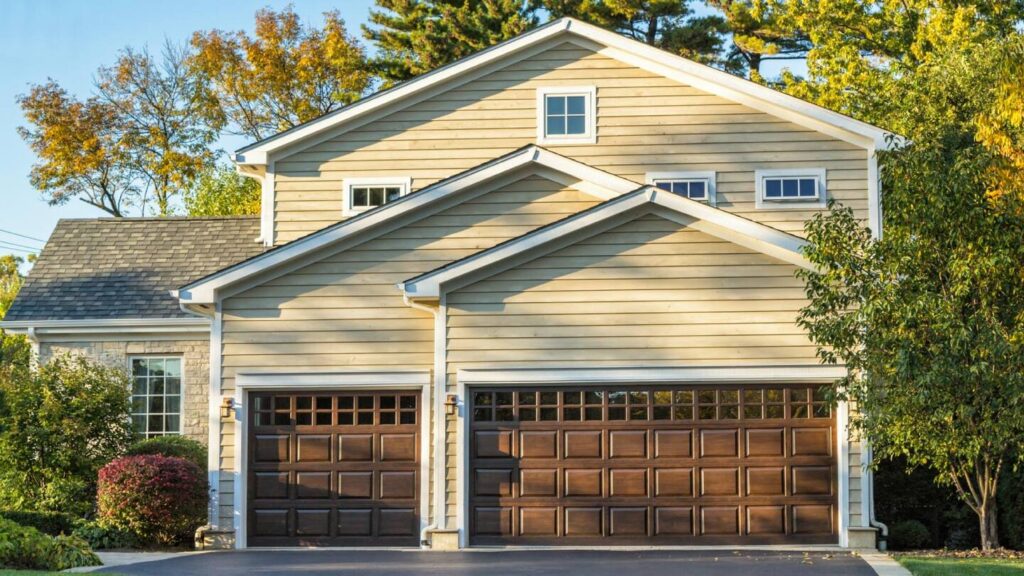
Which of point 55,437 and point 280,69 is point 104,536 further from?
point 280,69

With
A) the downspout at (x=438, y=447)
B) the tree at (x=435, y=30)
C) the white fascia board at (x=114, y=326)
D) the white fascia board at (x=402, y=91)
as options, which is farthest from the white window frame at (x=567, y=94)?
the tree at (x=435, y=30)

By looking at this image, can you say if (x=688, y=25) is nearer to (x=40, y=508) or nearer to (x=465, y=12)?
(x=465, y=12)

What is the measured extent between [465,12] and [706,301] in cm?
2266

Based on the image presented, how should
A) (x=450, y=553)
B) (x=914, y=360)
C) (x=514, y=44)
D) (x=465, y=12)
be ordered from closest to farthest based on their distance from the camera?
1. (x=914, y=360)
2. (x=450, y=553)
3. (x=514, y=44)
4. (x=465, y=12)

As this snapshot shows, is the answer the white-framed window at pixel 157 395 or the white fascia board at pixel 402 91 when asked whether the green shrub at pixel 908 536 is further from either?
the white-framed window at pixel 157 395

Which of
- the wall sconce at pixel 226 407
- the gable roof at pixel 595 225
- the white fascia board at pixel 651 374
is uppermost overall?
the gable roof at pixel 595 225

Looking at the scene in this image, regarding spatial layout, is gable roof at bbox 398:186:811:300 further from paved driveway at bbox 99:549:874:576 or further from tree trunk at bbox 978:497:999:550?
tree trunk at bbox 978:497:999:550

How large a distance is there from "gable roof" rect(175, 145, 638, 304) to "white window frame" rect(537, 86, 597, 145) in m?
1.82

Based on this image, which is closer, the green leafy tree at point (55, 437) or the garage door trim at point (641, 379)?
the garage door trim at point (641, 379)

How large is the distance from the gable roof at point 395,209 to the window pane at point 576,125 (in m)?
1.92

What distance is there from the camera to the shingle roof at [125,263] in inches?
850

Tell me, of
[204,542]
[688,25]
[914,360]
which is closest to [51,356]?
[204,542]

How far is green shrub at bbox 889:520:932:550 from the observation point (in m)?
18.1

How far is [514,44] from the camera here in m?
20.5
